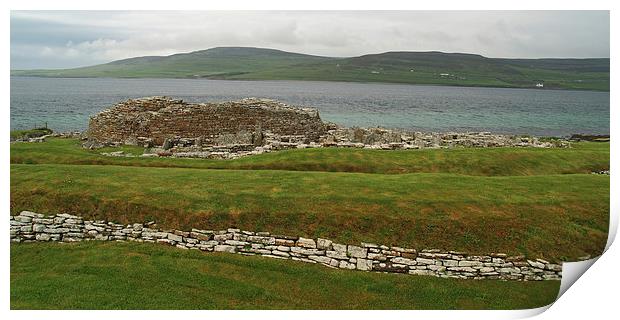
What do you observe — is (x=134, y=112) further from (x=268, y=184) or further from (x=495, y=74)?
(x=495, y=74)

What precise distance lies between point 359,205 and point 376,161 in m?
7.91

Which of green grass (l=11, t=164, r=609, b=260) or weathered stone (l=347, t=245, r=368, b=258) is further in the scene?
green grass (l=11, t=164, r=609, b=260)

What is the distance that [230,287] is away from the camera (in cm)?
1347

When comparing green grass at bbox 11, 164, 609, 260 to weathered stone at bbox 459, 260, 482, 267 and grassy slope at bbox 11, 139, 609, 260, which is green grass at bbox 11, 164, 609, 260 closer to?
grassy slope at bbox 11, 139, 609, 260

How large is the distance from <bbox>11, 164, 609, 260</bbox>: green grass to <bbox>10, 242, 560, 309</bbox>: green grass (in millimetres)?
1331

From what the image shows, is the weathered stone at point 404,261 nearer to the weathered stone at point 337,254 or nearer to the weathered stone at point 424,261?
the weathered stone at point 424,261

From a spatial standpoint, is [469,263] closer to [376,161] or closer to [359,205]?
[359,205]

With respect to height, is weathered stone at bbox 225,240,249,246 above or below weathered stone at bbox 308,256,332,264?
above

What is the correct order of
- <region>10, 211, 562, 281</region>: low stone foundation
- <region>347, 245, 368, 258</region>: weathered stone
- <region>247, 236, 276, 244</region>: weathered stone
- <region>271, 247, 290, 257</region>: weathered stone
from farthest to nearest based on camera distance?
<region>247, 236, 276, 244</region>: weathered stone → <region>271, 247, 290, 257</region>: weathered stone → <region>347, 245, 368, 258</region>: weathered stone → <region>10, 211, 562, 281</region>: low stone foundation

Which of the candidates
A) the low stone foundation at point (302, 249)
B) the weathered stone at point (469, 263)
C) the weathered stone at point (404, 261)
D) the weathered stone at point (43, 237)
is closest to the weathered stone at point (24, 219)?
the low stone foundation at point (302, 249)

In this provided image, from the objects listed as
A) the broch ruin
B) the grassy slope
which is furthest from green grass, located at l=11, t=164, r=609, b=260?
the broch ruin

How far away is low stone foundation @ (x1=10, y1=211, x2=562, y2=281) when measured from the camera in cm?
1421

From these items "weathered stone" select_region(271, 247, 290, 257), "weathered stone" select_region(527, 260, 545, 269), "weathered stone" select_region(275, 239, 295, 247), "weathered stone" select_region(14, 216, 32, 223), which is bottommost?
"weathered stone" select_region(527, 260, 545, 269)

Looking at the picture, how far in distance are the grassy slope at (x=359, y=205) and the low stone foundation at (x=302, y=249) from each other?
12.6 inches
